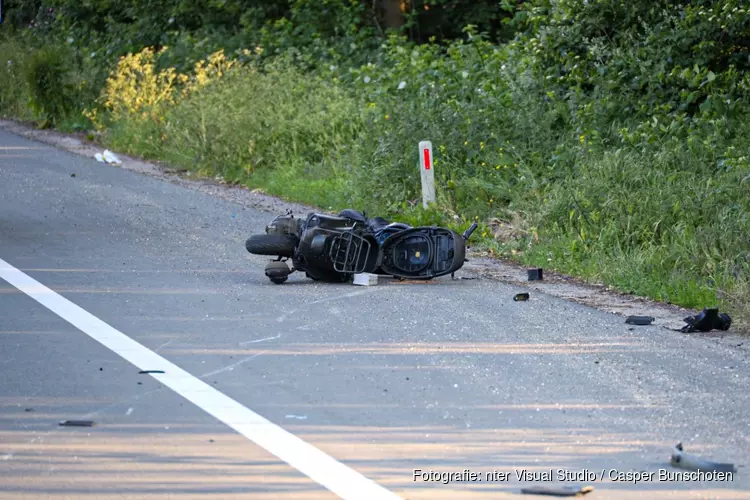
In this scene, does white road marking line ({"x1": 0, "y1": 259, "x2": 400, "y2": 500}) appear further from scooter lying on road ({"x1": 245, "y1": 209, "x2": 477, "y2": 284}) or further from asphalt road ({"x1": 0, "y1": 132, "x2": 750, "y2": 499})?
scooter lying on road ({"x1": 245, "y1": 209, "x2": 477, "y2": 284})

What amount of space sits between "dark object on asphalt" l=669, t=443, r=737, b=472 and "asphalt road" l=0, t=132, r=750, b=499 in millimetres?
59

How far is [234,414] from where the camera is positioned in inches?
269

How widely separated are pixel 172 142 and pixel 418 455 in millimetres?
16900

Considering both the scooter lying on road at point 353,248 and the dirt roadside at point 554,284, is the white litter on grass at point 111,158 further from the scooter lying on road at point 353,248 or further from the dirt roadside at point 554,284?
the scooter lying on road at point 353,248

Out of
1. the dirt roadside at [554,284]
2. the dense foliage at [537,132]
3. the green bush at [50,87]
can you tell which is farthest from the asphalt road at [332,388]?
the green bush at [50,87]

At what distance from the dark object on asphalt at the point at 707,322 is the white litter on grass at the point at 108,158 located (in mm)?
14176

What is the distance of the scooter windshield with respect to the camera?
11289mm

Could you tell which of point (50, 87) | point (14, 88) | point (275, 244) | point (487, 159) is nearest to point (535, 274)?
point (275, 244)

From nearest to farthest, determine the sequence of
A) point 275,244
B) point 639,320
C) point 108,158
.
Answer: point 639,320 < point 275,244 < point 108,158

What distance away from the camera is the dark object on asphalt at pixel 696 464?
5941 mm

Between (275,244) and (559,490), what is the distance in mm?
5923

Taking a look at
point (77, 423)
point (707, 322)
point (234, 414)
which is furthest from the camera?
point (707, 322)

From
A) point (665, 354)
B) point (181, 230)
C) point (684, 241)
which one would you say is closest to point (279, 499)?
point (665, 354)

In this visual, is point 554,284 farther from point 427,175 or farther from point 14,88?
point 14,88
